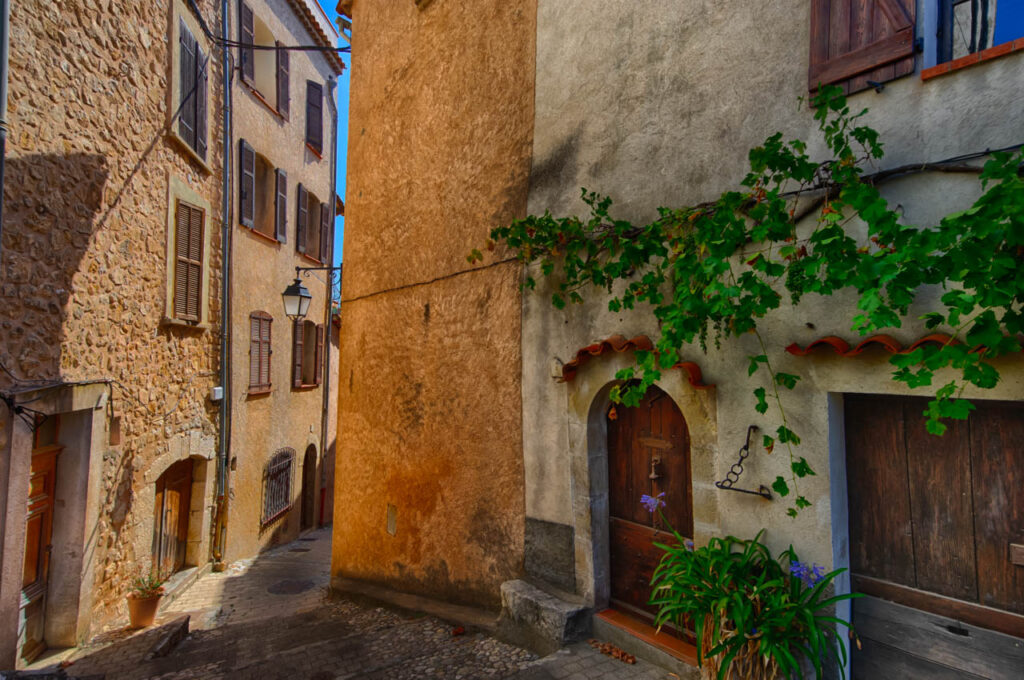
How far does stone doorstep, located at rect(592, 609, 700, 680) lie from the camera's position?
375cm

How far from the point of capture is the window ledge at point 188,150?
7.32 meters

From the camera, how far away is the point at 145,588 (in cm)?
650

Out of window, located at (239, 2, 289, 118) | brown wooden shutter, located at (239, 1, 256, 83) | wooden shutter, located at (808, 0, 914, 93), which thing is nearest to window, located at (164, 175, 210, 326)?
brown wooden shutter, located at (239, 1, 256, 83)

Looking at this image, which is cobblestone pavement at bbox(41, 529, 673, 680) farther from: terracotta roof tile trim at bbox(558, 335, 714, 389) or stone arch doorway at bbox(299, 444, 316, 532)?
stone arch doorway at bbox(299, 444, 316, 532)

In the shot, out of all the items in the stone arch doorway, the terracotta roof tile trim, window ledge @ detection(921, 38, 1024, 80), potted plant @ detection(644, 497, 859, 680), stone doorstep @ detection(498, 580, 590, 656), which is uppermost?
window ledge @ detection(921, 38, 1024, 80)

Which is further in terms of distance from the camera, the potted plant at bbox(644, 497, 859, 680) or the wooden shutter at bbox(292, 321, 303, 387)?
the wooden shutter at bbox(292, 321, 303, 387)

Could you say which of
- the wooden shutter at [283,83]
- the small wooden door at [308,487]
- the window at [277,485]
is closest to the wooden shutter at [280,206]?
the wooden shutter at [283,83]

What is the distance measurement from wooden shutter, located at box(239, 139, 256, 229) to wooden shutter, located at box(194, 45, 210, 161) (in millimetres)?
1084

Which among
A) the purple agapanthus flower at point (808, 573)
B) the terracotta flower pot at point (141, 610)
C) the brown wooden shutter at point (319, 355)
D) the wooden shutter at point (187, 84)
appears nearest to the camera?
the purple agapanthus flower at point (808, 573)

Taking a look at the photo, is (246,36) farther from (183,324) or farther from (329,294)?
(329,294)

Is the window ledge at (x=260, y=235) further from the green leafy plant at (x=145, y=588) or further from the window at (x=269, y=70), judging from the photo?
the green leafy plant at (x=145, y=588)

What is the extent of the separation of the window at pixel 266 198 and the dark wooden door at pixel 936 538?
9.38m

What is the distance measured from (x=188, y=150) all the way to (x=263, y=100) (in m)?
3.23

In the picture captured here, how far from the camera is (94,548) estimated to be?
5.92 metres
